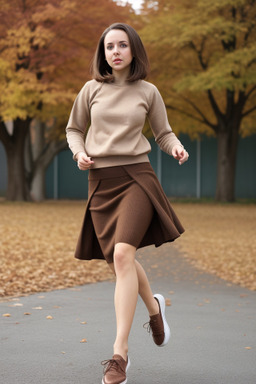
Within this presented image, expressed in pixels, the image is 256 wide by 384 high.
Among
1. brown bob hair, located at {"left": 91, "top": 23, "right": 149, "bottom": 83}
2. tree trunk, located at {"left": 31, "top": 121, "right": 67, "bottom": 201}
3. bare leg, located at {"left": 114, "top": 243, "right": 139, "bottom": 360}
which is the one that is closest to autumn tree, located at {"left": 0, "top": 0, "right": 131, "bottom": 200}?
tree trunk, located at {"left": 31, "top": 121, "right": 67, "bottom": 201}

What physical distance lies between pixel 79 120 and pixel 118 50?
0.47 meters

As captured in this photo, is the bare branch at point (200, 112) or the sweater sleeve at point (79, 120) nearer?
the sweater sleeve at point (79, 120)

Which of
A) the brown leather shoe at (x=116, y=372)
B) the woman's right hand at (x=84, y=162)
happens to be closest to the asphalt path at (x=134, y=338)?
the brown leather shoe at (x=116, y=372)

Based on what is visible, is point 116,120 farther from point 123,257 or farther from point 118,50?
point 123,257

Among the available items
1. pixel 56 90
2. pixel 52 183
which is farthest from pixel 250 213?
pixel 52 183

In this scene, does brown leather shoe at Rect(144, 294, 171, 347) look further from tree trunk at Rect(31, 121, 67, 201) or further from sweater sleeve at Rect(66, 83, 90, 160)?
tree trunk at Rect(31, 121, 67, 201)

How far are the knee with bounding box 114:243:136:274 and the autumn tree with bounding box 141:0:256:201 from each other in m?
18.8

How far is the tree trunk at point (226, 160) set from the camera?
87.9 ft

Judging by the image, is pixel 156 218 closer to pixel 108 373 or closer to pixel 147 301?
pixel 147 301

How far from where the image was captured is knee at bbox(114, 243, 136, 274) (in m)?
3.67

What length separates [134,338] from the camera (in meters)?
4.90

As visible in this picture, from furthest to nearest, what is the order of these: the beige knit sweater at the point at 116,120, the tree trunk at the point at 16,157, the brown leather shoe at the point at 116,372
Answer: the tree trunk at the point at 16,157
the beige knit sweater at the point at 116,120
the brown leather shoe at the point at 116,372

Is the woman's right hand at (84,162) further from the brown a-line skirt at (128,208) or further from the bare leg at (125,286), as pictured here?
the bare leg at (125,286)

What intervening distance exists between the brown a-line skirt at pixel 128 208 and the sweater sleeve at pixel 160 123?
279 mm
